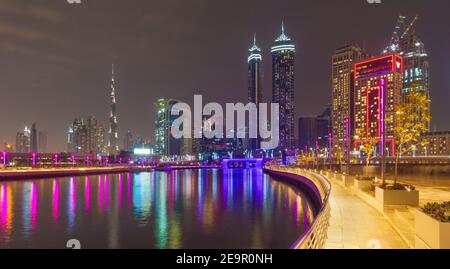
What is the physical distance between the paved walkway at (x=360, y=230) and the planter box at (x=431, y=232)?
3.81ft

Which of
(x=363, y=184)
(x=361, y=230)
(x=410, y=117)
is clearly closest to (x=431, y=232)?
(x=361, y=230)

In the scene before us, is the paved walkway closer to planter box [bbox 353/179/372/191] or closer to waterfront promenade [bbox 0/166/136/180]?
planter box [bbox 353/179/372/191]

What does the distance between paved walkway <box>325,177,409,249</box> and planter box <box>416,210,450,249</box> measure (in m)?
1.16

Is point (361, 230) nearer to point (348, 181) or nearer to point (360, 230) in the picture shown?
point (360, 230)

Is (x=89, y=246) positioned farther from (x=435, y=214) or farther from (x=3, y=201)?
(x=3, y=201)

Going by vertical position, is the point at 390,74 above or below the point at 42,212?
above

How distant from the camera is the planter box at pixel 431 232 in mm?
10938

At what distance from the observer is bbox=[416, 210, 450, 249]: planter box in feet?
35.9

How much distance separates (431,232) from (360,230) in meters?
5.04

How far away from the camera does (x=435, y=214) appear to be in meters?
12.0

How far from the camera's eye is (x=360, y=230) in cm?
1644
